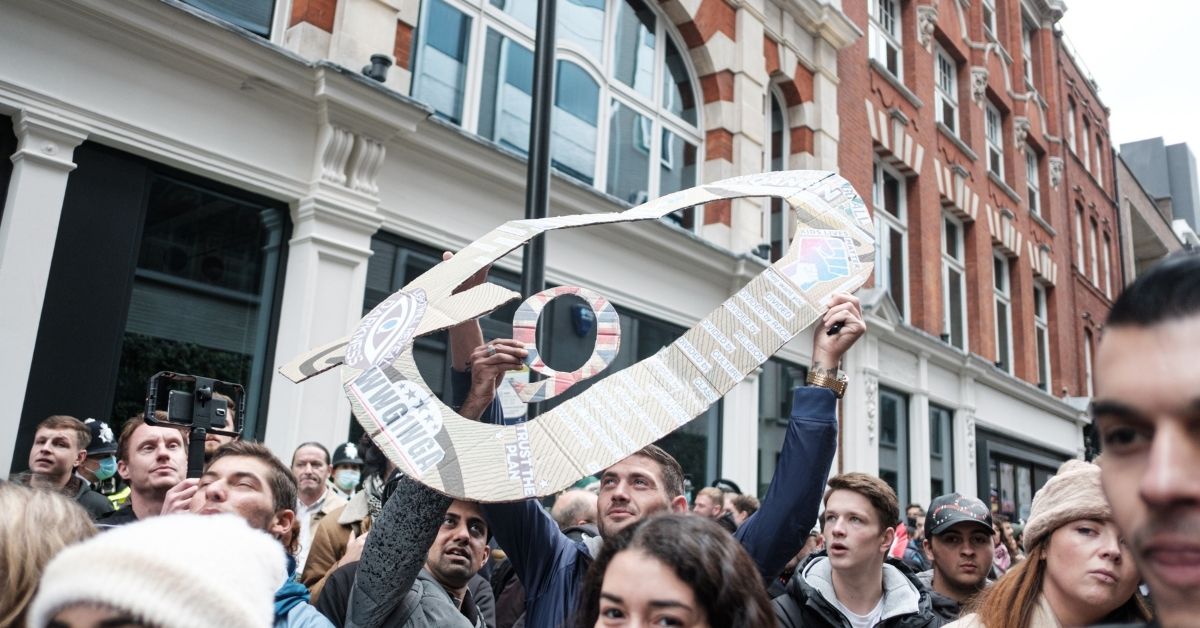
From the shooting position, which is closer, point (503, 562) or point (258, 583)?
point (258, 583)

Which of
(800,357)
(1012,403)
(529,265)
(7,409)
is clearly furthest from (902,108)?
(7,409)

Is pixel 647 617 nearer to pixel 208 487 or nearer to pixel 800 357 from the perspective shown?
pixel 208 487

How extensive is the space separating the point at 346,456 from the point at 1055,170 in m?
22.4

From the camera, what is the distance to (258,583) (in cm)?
158

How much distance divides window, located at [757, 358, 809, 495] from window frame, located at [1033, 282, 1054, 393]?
1165 centimetres

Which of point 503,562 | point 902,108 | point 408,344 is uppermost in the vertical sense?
point 902,108

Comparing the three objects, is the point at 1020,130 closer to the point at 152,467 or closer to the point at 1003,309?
the point at 1003,309

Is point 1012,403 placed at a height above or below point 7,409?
above

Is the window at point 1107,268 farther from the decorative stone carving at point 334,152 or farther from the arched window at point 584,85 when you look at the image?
the decorative stone carving at point 334,152

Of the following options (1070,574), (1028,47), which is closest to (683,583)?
(1070,574)

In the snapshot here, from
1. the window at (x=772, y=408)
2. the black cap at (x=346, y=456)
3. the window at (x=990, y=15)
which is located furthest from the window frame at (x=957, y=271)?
the black cap at (x=346, y=456)

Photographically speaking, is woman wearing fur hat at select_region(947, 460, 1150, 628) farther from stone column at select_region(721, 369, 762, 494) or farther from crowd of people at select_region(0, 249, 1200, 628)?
stone column at select_region(721, 369, 762, 494)

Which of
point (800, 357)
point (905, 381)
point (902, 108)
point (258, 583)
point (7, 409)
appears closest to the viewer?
point (258, 583)

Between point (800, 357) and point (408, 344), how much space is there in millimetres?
10629
